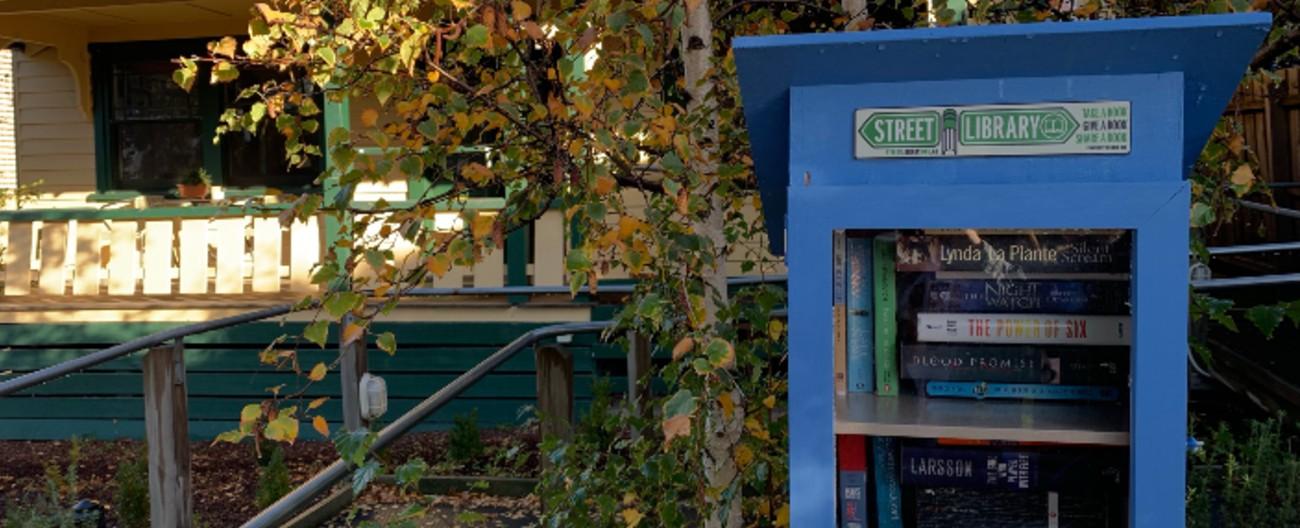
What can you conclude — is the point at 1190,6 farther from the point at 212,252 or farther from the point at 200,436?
the point at 212,252

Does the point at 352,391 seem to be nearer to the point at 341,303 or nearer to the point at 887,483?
the point at 341,303

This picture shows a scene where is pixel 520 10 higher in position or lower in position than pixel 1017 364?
higher

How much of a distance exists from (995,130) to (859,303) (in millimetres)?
489

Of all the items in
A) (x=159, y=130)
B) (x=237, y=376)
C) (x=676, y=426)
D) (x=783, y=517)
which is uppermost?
(x=159, y=130)

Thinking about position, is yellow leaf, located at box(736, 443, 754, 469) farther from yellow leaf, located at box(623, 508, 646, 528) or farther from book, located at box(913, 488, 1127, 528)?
book, located at box(913, 488, 1127, 528)

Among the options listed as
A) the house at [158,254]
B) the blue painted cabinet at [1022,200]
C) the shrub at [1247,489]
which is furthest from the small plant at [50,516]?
the shrub at [1247,489]

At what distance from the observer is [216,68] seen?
3.17m

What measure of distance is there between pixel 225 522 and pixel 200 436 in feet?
8.54

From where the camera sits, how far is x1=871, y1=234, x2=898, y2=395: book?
7.77 ft

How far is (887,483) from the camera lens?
2402 millimetres

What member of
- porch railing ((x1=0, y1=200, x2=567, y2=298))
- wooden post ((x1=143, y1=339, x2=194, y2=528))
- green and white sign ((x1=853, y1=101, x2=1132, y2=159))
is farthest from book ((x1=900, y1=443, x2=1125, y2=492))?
porch railing ((x1=0, y1=200, x2=567, y2=298))

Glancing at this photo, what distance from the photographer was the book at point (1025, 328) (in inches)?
89.3

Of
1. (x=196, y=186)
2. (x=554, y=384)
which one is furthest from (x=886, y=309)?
(x=196, y=186)

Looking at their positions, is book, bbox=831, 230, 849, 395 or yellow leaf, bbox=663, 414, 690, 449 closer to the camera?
yellow leaf, bbox=663, 414, 690, 449
